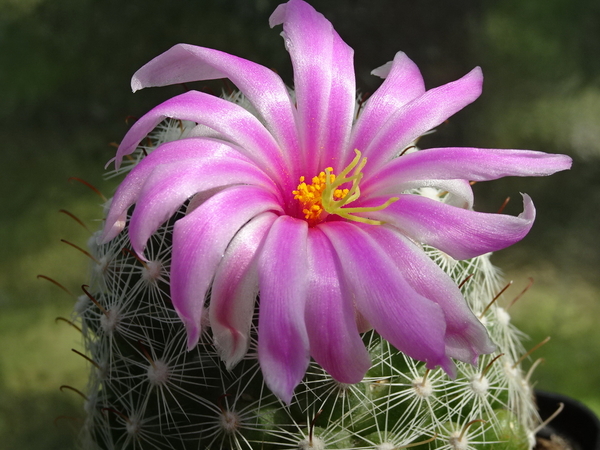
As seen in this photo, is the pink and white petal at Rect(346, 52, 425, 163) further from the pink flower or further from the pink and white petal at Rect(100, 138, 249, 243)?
the pink and white petal at Rect(100, 138, 249, 243)

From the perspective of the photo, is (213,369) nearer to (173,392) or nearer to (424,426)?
(173,392)

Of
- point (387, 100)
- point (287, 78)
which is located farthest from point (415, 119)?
point (287, 78)

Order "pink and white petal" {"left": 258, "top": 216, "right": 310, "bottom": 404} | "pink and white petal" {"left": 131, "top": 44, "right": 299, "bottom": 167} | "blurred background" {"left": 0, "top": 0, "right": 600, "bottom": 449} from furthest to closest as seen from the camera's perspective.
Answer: "blurred background" {"left": 0, "top": 0, "right": 600, "bottom": 449}
"pink and white petal" {"left": 131, "top": 44, "right": 299, "bottom": 167}
"pink and white petal" {"left": 258, "top": 216, "right": 310, "bottom": 404}

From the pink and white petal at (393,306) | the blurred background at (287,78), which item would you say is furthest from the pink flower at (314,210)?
the blurred background at (287,78)

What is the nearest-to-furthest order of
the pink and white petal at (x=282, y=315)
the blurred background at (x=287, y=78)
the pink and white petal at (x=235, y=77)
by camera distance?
the pink and white petal at (x=282, y=315) < the pink and white petal at (x=235, y=77) < the blurred background at (x=287, y=78)

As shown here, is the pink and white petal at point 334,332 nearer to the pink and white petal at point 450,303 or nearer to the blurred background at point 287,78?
the pink and white petal at point 450,303

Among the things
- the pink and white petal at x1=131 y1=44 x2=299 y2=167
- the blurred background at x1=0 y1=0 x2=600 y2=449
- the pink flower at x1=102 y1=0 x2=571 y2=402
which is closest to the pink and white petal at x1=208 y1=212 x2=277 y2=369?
the pink flower at x1=102 y1=0 x2=571 y2=402

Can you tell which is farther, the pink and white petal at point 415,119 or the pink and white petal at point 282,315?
the pink and white petal at point 415,119
